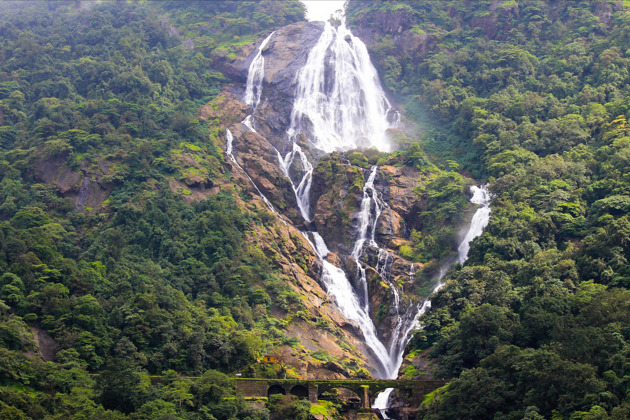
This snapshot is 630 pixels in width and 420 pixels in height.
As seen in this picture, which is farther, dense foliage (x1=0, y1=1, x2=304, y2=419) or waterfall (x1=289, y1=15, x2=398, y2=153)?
waterfall (x1=289, y1=15, x2=398, y2=153)

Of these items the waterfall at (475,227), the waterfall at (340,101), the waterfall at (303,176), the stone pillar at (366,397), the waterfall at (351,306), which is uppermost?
the waterfall at (340,101)

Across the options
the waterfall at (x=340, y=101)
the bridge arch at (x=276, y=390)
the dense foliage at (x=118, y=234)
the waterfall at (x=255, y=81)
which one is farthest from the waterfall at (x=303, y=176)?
the bridge arch at (x=276, y=390)

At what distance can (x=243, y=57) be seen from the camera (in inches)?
3442

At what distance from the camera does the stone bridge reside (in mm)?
45312

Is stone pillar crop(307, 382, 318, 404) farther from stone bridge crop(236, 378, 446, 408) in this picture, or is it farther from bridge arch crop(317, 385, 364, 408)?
bridge arch crop(317, 385, 364, 408)

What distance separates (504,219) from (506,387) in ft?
59.8

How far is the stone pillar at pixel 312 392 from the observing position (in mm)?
46312

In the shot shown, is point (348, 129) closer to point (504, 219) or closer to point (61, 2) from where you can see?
point (504, 219)

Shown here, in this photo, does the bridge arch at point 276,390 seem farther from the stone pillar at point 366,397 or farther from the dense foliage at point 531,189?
the dense foliage at point 531,189

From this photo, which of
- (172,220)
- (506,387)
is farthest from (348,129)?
(506,387)

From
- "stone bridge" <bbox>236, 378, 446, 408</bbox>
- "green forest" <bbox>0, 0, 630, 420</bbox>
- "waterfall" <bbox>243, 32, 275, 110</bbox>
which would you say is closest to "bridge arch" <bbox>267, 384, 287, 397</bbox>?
"stone bridge" <bbox>236, 378, 446, 408</bbox>

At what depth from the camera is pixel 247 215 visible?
62531 millimetres

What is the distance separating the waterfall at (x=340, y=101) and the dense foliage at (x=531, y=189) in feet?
10.1

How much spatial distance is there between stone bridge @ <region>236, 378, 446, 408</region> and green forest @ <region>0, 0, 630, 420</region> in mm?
1306
